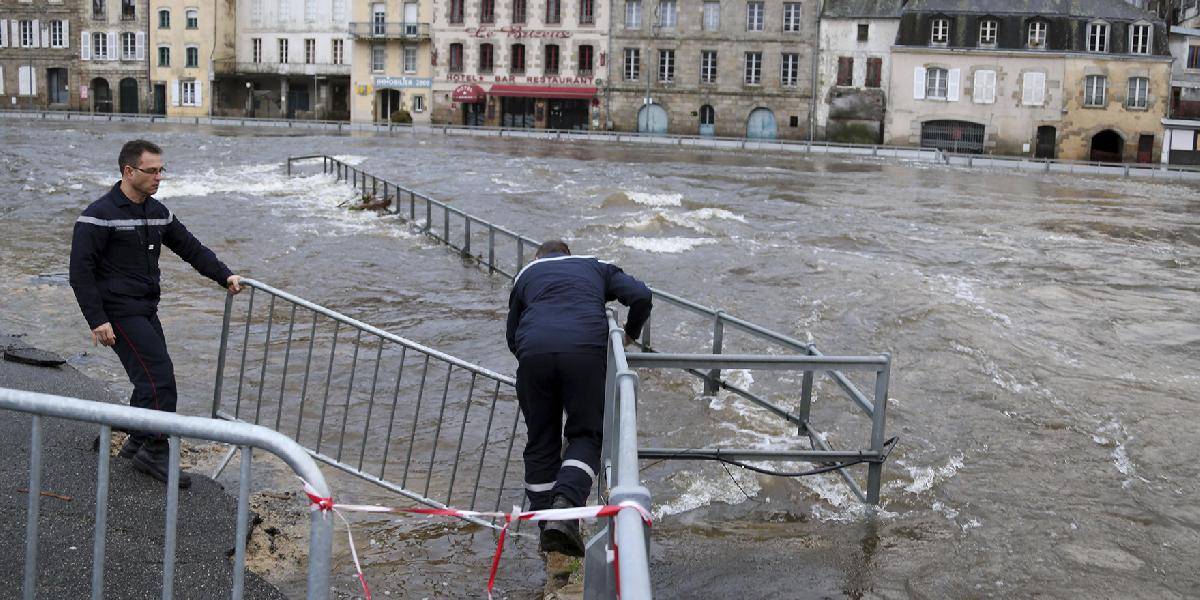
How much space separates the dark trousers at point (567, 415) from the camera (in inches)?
259

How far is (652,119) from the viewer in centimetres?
6400

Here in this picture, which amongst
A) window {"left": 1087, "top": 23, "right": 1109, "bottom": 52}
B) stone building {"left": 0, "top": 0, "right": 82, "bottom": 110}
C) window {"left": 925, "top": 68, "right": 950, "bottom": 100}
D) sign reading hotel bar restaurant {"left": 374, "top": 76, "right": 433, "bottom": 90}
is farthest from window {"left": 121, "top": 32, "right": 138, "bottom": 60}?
window {"left": 1087, "top": 23, "right": 1109, "bottom": 52}

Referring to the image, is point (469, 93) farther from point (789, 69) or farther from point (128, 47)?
point (128, 47)

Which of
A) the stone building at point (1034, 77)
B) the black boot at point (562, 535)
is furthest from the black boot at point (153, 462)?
the stone building at point (1034, 77)

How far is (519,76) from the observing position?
6606 centimetres

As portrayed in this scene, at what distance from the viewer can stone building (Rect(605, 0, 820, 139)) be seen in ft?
205

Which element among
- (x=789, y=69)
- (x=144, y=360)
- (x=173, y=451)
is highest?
(x=789, y=69)

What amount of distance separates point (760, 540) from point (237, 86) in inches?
2800

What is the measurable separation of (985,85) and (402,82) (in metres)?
30.2

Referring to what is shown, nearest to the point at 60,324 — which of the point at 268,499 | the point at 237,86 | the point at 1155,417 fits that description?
the point at 268,499

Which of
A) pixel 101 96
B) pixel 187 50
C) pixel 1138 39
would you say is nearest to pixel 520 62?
pixel 187 50

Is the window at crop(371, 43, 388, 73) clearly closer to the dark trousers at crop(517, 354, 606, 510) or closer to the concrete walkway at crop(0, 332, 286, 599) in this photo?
the concrete walkway at crop(0, 332, 286, 599)

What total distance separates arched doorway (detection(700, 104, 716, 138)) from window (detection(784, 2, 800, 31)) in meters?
5.59

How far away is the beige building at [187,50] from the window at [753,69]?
30322 millimetres
